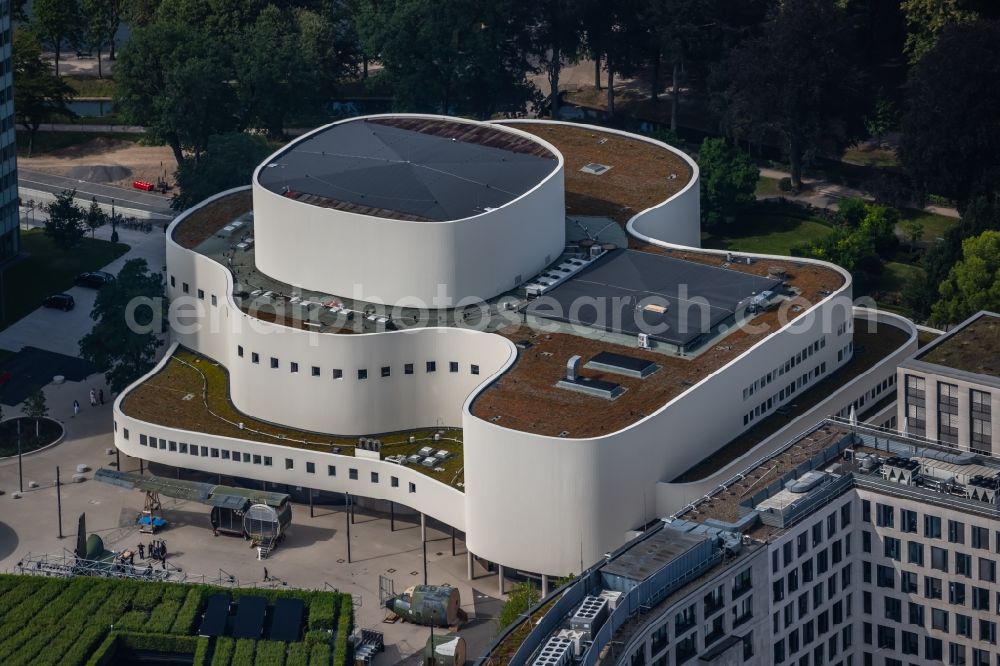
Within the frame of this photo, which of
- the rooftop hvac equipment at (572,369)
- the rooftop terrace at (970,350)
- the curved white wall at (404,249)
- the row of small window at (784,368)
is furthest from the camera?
the curved white wall at (404,249)

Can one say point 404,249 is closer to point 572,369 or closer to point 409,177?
point 409,177

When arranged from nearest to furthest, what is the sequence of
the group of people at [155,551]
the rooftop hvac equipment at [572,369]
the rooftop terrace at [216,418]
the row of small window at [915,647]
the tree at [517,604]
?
the row of small window at [915,647] < the tree at [517,604] < the rooftop hvac equipment at [572,369] < the group of people at [155,551] < the rooftop terrace at [216,418]

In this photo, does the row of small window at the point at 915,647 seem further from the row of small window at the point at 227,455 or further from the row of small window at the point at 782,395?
the row of small window at the point at 227,455

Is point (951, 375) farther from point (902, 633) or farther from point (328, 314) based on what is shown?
point (328, 314)

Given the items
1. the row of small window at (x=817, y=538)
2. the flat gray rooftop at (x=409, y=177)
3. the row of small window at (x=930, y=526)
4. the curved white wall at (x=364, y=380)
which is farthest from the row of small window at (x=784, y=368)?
the row of small window at (x=930, y=526)

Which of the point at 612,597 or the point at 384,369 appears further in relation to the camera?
the point at 384,369

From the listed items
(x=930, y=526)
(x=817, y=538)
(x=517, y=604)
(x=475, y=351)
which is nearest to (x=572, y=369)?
(x=475, y=351)
